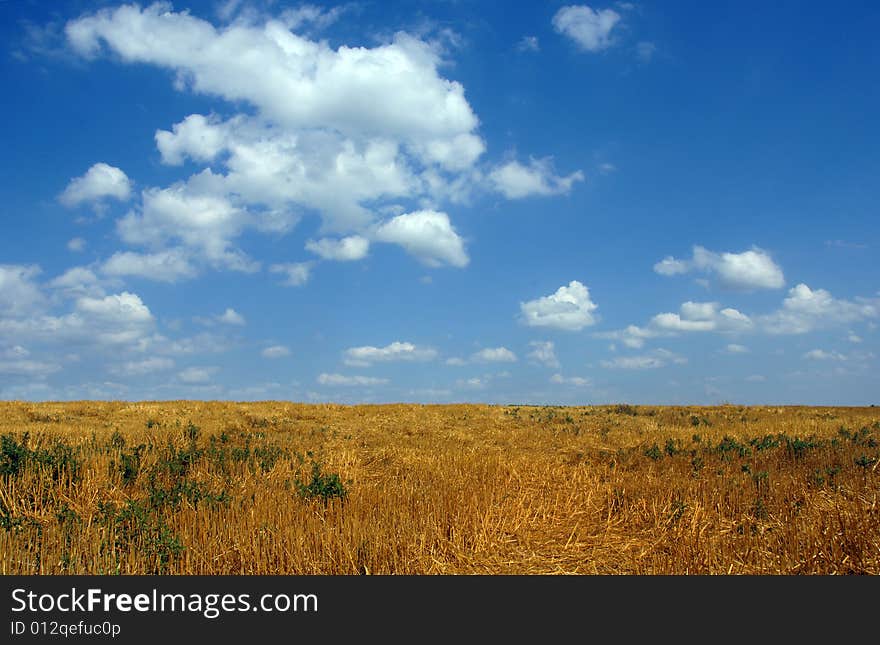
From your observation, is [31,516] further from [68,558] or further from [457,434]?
[457,434]

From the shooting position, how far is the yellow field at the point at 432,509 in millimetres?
7301

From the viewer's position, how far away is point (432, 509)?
29.5 ft

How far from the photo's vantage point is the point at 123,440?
1666 centimetres

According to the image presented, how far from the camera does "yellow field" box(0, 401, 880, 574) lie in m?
7.30

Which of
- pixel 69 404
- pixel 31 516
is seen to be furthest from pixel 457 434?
pixel 69 404

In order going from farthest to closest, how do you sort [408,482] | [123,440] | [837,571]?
[123,440], [408,482], [837,571]

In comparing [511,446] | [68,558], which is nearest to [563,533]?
[68,558]

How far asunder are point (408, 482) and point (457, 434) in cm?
1140
